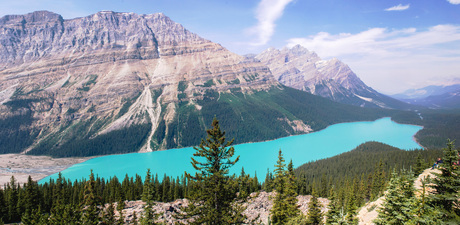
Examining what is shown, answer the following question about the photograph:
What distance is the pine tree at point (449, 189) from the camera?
14773mm

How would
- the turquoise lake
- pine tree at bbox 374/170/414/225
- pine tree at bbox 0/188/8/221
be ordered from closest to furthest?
pine tree at bbox 374/170/414/225, pine tree at bbox 0/188/8/221, the turquoise lake

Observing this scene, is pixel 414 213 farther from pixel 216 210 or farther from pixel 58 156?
pixel 58 156

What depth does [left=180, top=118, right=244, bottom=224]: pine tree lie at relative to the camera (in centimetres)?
1894

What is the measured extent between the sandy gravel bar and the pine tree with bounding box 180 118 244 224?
436 ft

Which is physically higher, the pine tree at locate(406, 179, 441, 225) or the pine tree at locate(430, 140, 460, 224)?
the pine tree at locate(430, 140, 460, 224)

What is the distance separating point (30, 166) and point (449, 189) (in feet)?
616

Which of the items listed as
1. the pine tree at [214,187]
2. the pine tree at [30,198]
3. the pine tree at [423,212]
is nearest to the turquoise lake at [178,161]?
the pine tree at [30,198]

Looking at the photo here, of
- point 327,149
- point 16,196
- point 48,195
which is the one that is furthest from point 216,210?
point 327,149

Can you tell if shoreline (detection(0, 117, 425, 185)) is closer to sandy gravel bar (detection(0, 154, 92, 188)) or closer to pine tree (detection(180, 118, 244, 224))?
sandy gravel bar (detection(0, 154, 92, 188))

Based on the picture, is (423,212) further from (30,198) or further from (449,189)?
(30,198)

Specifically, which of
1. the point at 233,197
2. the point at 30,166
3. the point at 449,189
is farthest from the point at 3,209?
the point at 30,166

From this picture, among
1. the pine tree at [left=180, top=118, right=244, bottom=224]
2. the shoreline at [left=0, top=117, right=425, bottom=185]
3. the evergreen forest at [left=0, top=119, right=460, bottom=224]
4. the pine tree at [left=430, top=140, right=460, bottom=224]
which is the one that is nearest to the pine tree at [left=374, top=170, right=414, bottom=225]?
the evergreen forest at [left=0, top=119, right=460, bottom=224]

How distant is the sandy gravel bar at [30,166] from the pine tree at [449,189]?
145370 millimetres

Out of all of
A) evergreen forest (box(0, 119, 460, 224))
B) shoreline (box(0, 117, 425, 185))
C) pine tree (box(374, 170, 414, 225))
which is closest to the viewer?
evergreen forest (box(0, 119, 460, 224))
